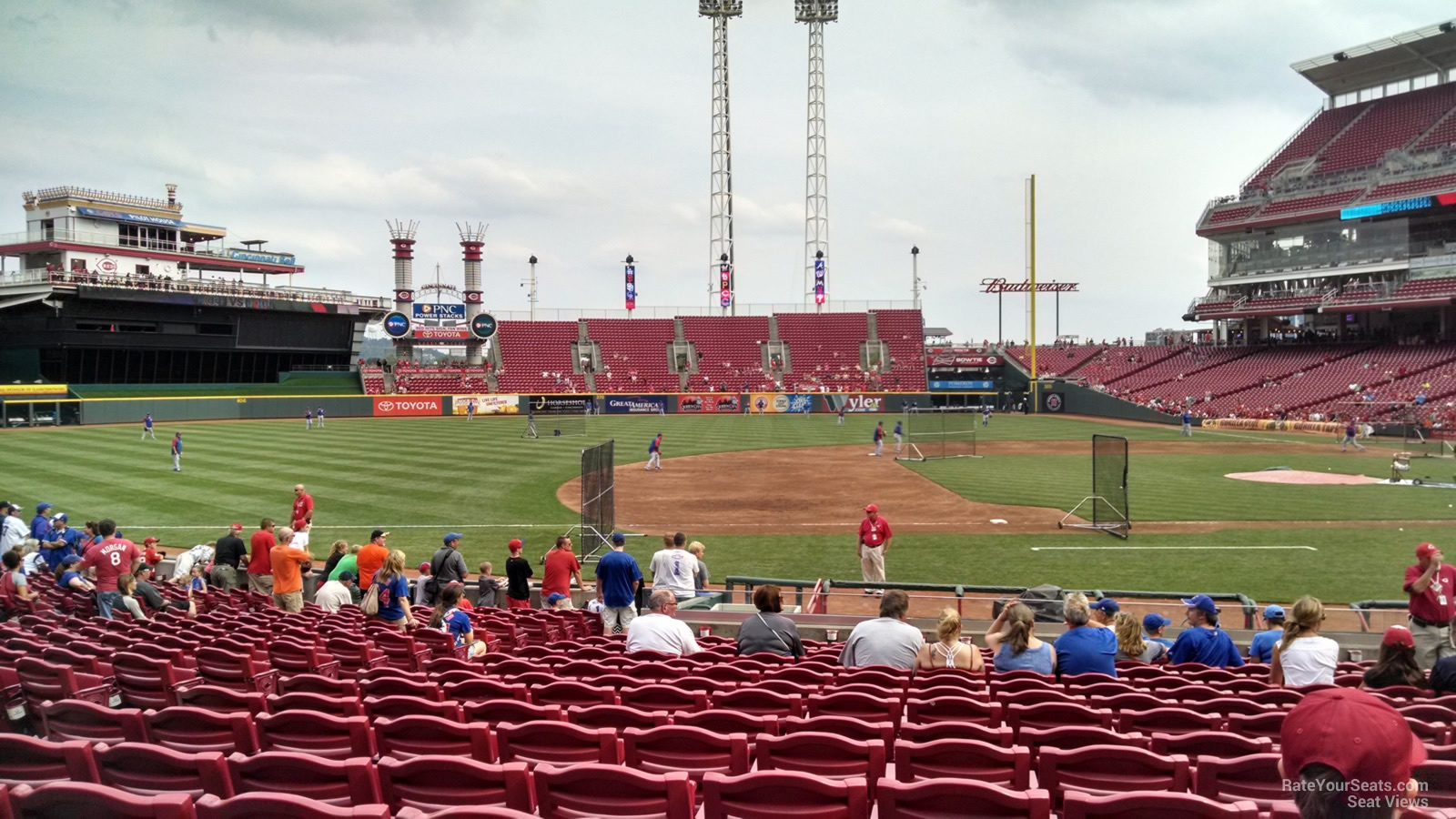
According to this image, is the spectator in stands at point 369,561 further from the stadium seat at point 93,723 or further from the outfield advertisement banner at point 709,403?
the outfield advertisement banner at point 709,403

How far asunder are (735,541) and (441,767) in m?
17.3

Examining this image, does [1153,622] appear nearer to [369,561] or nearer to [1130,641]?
[1130,641]

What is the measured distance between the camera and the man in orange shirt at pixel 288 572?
12320 millimetres

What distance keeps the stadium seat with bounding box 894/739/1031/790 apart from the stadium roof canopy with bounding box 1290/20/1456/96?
7730 centimetres

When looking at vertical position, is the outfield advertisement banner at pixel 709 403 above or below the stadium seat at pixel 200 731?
above

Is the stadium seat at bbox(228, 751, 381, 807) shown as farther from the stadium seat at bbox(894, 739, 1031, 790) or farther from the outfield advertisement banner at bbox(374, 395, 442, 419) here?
the outfield advertisement banner at bbox(374, 395, 442, 419)

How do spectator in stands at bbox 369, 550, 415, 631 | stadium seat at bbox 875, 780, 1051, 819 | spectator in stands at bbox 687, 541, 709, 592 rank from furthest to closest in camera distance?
spectator in stands at bbox 687, 541, 709, 592 → spectator in stands at bbox 369, 550, 415, 631 → stadium seat at bbox 875, 780, 1051, 819

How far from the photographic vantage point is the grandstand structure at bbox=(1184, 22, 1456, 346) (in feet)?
186

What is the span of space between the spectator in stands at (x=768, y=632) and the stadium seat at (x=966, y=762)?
394 centimetres

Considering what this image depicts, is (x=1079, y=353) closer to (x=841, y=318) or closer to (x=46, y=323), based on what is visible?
(x=841, y=318)

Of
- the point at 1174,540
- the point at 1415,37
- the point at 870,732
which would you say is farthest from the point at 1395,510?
the point at 1415,37

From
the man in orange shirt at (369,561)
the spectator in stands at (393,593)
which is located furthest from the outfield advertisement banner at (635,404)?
the spectator in stands at (393,593)

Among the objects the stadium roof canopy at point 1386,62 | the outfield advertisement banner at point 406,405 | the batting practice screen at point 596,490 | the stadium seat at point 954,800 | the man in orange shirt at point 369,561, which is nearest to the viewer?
the stadium seat at point 954,800

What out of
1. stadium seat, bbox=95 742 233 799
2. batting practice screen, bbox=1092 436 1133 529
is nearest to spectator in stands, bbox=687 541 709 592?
stadium seat, bbox=95 742 233 799
